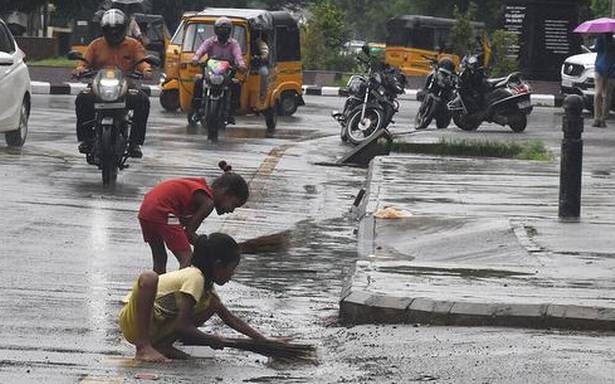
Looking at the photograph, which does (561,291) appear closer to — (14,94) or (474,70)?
(14,94)

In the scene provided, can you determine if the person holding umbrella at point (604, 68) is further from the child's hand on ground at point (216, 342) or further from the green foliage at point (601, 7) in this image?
the green foliage at point (601, 7)

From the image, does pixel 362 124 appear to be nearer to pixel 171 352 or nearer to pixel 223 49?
pixel 223 49

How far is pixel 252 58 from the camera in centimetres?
2920

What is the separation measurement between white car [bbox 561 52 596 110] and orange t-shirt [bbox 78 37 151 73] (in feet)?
51.9

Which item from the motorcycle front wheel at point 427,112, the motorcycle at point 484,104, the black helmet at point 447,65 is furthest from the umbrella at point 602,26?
the motorcycle front wheel at point 427,112

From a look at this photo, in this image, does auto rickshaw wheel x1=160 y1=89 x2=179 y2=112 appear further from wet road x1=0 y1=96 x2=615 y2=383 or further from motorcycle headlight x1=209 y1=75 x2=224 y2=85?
wet road x1=0 y1=96 x2=615 y2=383

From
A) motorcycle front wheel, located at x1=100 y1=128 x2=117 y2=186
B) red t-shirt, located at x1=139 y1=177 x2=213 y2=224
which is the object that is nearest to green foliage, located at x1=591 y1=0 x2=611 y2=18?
motorcycle front wheel, located at x1=100 y1=128 x2=117 y2=186

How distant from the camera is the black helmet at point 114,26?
18016 mm

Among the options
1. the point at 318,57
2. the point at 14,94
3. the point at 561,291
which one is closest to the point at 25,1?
the point at 318,57

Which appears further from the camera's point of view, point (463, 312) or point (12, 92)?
point (12, 92)

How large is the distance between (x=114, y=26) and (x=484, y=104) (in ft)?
36.7

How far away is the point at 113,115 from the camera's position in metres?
17.7

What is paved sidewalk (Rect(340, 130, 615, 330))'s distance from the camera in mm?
9836

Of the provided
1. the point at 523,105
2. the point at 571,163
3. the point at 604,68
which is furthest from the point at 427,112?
the point at 571,163
